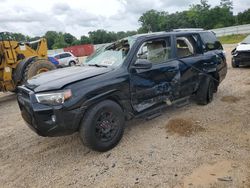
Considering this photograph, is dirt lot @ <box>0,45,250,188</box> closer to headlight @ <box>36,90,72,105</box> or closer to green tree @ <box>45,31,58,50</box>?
headlight @ <box>36,90,72,105</box>

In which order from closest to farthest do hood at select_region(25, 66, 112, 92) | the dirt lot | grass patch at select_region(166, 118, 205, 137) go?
the dirt lot, hood at select_region(25, 66, 112, 92), grass patch at select_region(166, 118, 205, 137)

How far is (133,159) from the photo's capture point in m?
4.19

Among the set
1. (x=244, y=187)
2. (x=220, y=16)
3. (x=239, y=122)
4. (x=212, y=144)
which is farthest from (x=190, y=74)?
(x=220, y=16)

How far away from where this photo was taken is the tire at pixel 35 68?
29.5 ft

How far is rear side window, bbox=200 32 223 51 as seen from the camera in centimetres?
657

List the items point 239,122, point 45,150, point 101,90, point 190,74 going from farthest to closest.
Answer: point 190,74 → point 239,122 → point 45,150 → point 101,90

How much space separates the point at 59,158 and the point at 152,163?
153cm

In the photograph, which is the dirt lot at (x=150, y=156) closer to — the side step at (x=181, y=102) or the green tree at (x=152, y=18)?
the side step at (x=181, y=102)

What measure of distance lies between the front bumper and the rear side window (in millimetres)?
3882

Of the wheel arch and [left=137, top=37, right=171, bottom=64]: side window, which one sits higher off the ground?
[left=137, top=37, right=171, bottom=64]: side window

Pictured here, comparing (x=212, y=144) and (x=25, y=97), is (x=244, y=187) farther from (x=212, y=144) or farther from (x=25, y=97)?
(x=25, y=97)

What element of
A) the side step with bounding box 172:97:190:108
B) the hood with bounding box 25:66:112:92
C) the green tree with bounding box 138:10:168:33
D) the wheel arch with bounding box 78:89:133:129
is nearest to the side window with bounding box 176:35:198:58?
the side step with bounding box 172:97:190:108

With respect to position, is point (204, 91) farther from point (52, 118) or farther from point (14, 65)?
point (14, 65)

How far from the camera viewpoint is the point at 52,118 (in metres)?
3.98
